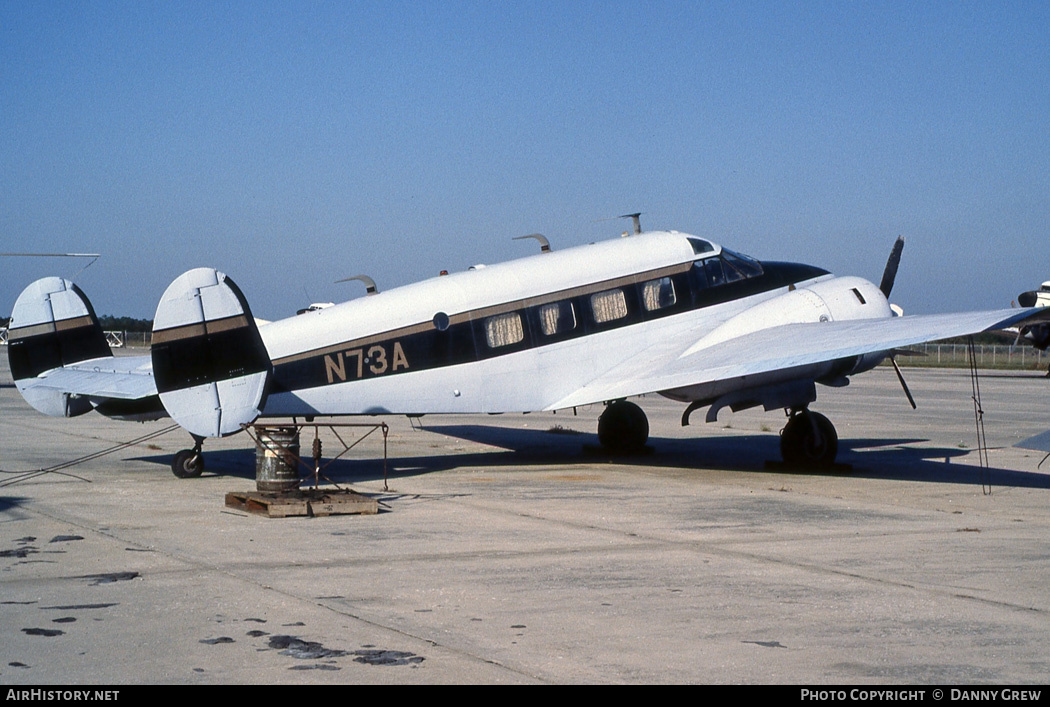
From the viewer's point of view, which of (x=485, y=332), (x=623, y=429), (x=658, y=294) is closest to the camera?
(x=485, y=332)

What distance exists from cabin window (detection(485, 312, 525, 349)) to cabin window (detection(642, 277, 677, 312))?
100 inches

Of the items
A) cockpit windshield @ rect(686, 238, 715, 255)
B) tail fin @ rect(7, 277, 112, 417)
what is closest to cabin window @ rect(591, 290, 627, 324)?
cockpit windshield @ rect(686, 238, 715, 255)

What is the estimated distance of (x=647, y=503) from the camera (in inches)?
562

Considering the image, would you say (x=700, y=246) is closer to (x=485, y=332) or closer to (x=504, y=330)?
(x=504, y=330)

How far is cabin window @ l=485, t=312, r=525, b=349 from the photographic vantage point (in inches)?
682

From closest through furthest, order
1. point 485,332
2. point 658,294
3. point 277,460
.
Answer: point 277,460 < point 485,332 < point 658,294

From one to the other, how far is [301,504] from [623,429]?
29.9 ft

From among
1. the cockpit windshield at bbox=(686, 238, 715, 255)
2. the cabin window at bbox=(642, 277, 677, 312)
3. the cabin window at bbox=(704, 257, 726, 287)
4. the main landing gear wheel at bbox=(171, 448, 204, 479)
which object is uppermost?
the cockpit windshield at bbox=(686, 238, 715, 255)

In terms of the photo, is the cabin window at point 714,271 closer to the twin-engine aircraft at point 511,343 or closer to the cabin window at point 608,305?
the twin-engine aircraft at point 511,343

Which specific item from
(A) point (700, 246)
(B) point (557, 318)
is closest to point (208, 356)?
(B) point (557, 318)

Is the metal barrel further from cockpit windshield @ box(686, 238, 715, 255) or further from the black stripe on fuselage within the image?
cockpit windshield @ box(686, 238, 715, 255)

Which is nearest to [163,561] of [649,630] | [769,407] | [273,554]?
[273,554]

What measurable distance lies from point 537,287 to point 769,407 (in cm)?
450

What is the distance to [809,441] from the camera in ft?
59.6
